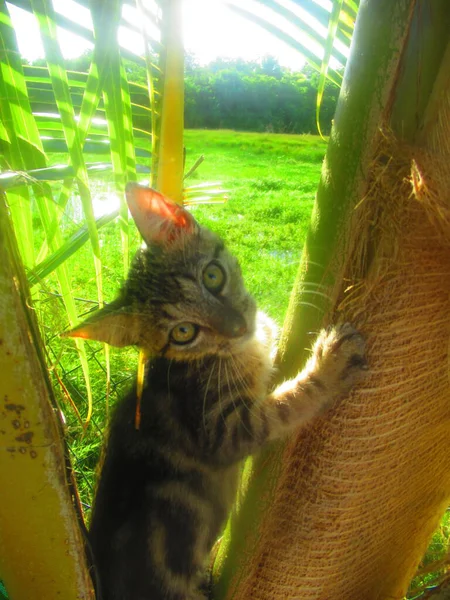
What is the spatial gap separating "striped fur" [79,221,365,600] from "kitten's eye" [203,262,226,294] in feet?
0.05

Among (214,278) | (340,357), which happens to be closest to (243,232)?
(214,278)

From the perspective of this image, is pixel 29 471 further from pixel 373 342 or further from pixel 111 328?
pixel 373 342

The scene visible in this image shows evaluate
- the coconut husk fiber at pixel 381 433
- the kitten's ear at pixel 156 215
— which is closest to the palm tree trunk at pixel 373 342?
the coconut husk fiber at pixel 381 433

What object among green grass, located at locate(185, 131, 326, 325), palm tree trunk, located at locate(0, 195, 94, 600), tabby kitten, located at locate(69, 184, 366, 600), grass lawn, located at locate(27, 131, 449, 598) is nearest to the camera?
palm tree trunk, located at locate(0, 195, 94, 600)

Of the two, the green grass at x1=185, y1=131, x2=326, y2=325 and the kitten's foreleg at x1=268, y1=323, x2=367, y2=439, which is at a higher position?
the kitten's foreleg at x1=268, y1=323, x2=367, y2=439

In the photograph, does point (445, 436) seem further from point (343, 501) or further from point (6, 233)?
point (6, 233)

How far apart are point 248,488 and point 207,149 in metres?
2.79

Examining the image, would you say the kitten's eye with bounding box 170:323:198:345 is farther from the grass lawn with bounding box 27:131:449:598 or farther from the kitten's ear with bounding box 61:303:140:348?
the grass lawn with bounding box 27:131:449:598

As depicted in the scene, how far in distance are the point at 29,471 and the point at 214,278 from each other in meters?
0.61

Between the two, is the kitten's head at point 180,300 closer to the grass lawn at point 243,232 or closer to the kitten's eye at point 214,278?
the kitten's eye at point 214,278

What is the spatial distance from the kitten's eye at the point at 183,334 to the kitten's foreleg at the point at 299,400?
0.18 metres

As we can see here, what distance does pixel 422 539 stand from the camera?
48.1 inches

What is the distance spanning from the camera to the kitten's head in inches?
43.3

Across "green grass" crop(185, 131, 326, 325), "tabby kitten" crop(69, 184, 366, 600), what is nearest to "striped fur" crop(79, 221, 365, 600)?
"tabby kitten" crop(69, 184, 366, 600)
